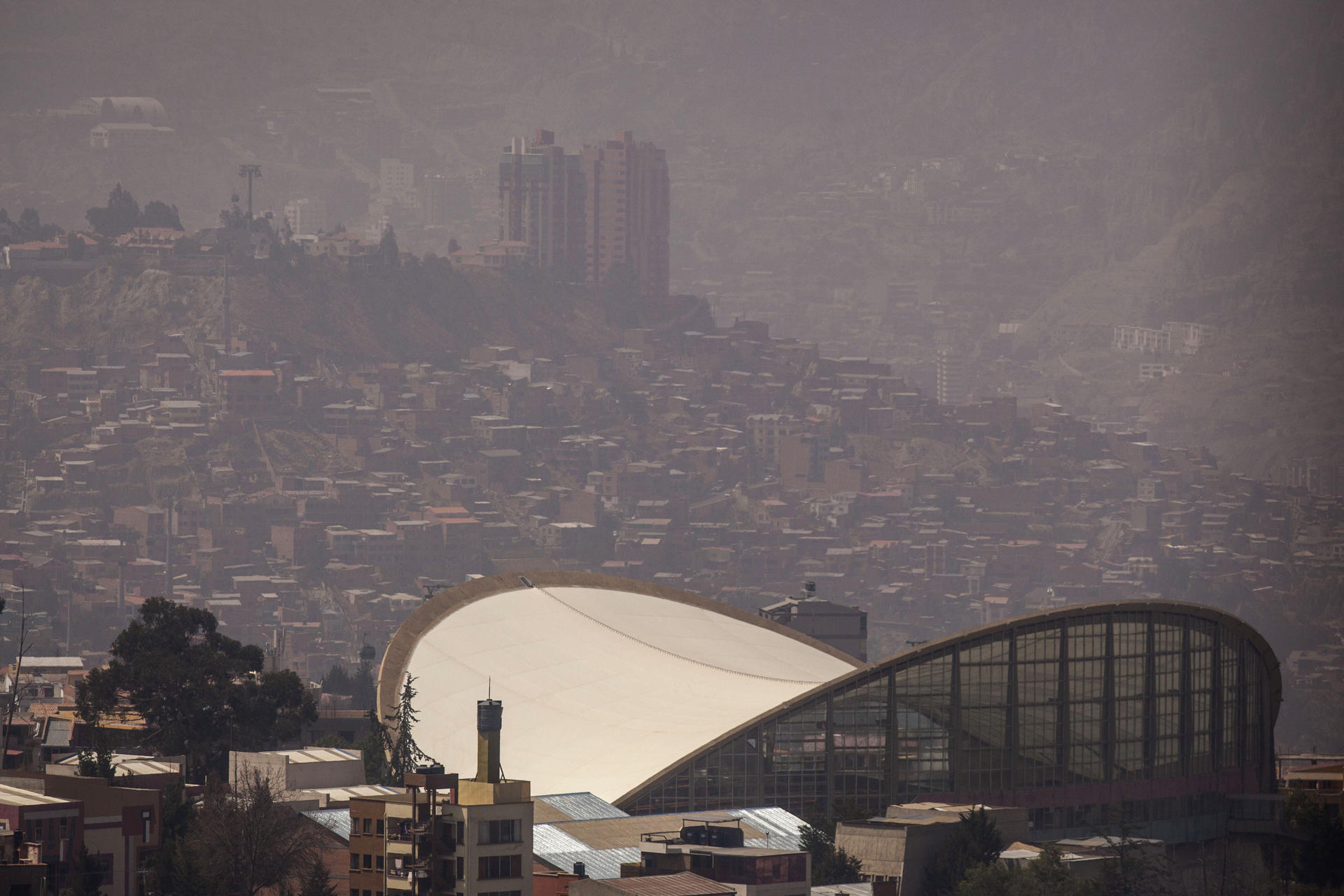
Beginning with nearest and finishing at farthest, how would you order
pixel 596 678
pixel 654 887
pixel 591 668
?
pixel 654 887
pixel 596 678
pixel 591 668

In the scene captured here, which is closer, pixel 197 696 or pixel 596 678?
pixel 197 696

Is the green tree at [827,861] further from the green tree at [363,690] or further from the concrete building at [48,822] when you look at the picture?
the green tree at [363,690]

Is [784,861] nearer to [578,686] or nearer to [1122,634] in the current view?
[1122,634]

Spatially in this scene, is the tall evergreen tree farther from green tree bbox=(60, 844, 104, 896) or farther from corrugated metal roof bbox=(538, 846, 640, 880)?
green tree bbox=(60, 844, 104, 896)

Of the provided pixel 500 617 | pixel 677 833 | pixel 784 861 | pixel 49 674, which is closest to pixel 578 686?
pixel 500 617

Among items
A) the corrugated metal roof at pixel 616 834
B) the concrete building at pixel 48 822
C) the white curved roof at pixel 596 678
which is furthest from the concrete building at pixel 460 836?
the white curved roof at pixel 596 678

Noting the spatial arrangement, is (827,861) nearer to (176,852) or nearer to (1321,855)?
(176,852)

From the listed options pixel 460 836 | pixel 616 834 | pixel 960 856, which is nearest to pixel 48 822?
pixel 460 836
